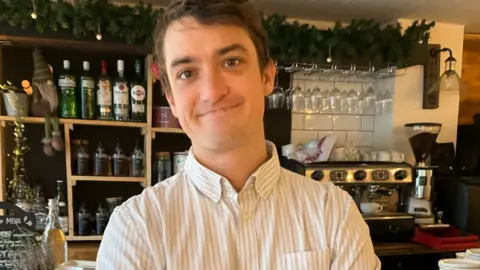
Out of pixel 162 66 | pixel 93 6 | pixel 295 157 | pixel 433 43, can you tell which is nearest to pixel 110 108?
pixel 93 6

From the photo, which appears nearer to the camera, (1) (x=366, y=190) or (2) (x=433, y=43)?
(1) (x=366, y=190)

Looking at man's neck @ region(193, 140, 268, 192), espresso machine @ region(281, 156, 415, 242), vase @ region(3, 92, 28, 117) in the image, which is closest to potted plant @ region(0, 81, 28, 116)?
vase @ region(3, 92, 28, 117)

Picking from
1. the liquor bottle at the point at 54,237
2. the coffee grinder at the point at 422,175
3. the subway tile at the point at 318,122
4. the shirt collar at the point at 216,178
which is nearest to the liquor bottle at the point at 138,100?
the liquor bottle at the point at 54,237

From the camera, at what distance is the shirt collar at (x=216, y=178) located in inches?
36.4

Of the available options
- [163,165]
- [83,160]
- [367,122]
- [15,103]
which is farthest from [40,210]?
[367,122]

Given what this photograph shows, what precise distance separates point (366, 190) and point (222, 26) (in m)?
1.94

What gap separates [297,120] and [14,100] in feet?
5.60

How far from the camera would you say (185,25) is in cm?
88

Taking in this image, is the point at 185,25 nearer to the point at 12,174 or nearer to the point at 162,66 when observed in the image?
the point at 162,66

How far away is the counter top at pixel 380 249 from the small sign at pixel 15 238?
2.12 ft

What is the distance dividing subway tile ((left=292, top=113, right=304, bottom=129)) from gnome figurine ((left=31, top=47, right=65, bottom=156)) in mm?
1456

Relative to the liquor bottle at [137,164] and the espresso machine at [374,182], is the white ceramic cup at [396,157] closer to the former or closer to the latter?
the espresso machine at [374,182]

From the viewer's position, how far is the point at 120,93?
2408mm

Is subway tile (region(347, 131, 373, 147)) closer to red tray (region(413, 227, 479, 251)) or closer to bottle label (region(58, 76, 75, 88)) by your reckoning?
red tray (region(413, 227, 479, 251))
